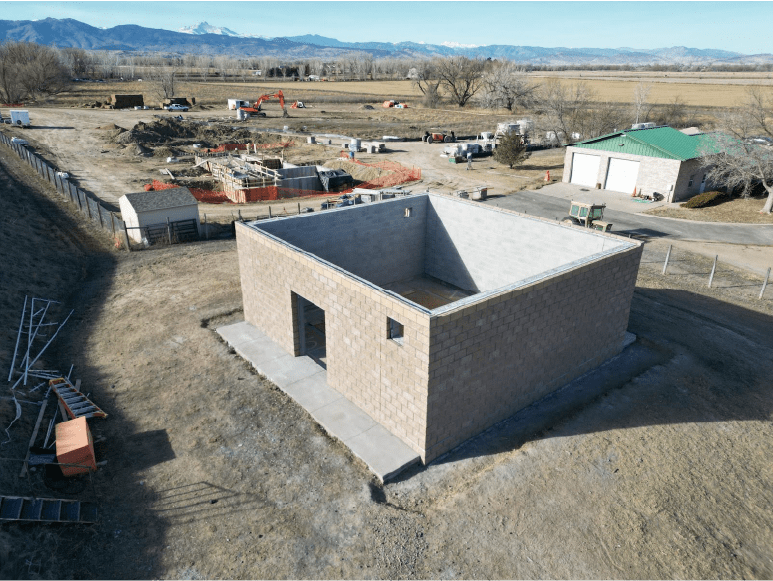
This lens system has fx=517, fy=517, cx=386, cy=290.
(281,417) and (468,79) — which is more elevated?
(468,79)

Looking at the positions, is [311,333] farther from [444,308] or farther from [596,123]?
[596,123]

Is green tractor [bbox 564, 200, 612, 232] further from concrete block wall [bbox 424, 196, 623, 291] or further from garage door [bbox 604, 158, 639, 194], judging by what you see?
garage door [bbox 604, 158, 639, 194]

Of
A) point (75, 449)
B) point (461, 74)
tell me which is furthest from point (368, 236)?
point (461, 74)

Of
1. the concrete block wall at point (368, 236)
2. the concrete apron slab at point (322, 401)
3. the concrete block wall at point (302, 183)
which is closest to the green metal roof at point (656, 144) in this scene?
the concrete block wall at point (302, 183)

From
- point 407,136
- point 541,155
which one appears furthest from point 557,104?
point 407,136

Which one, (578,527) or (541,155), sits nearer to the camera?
(578,527)

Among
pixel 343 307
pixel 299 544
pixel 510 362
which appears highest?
pixel 343 307

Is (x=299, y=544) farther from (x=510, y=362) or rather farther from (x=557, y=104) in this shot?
(x=557, y=104)
